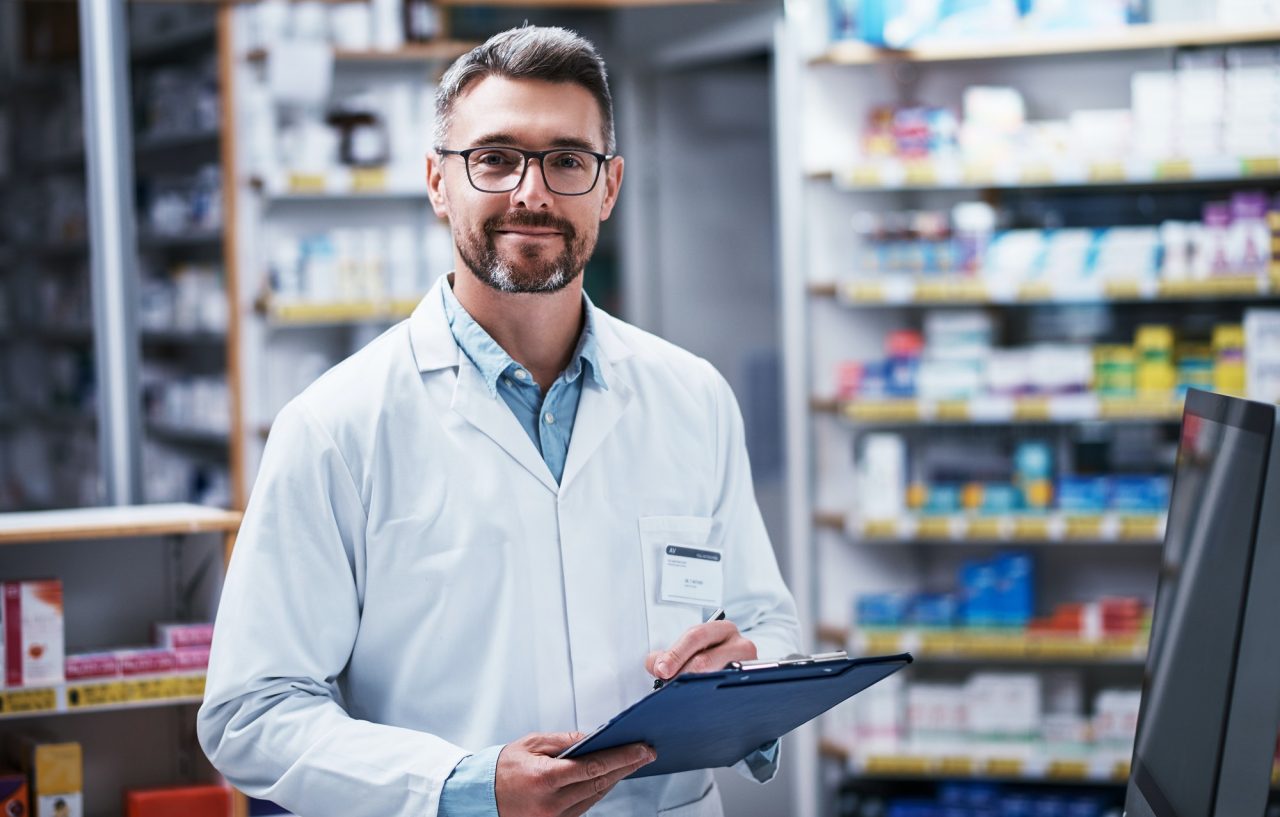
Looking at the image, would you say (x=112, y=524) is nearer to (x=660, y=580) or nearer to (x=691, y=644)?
(x=660, y=580)

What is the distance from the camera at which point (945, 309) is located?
15.6 feet

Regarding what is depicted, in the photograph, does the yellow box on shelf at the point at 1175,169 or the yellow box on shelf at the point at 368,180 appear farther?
the yellow box on shelf at the point at 368,180

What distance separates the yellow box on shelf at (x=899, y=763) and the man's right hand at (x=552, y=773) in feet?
9.82

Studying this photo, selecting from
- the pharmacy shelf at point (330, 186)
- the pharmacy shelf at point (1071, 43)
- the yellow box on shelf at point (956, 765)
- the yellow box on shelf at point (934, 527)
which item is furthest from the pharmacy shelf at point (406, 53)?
the yellow box on shelf at point (956, 765)

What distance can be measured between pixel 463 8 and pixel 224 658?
5.70 m

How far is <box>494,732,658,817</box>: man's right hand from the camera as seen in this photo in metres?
1.60

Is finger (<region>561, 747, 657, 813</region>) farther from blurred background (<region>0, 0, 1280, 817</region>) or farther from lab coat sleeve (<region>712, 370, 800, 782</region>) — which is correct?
blurred background (<region>0, 0, 1280, 817</region>)

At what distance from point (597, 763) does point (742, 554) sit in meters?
0.65

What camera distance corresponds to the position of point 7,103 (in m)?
7.36

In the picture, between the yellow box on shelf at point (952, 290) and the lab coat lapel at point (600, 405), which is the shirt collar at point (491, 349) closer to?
the lab coat lapel at point (600, 405)

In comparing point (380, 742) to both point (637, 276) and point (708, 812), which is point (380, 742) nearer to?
point (708, 812)

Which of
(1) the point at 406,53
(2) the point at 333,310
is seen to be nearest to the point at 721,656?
(2) the point at 333,310

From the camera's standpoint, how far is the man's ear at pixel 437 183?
1.96 meters

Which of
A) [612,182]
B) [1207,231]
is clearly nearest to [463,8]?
[1207,231]
